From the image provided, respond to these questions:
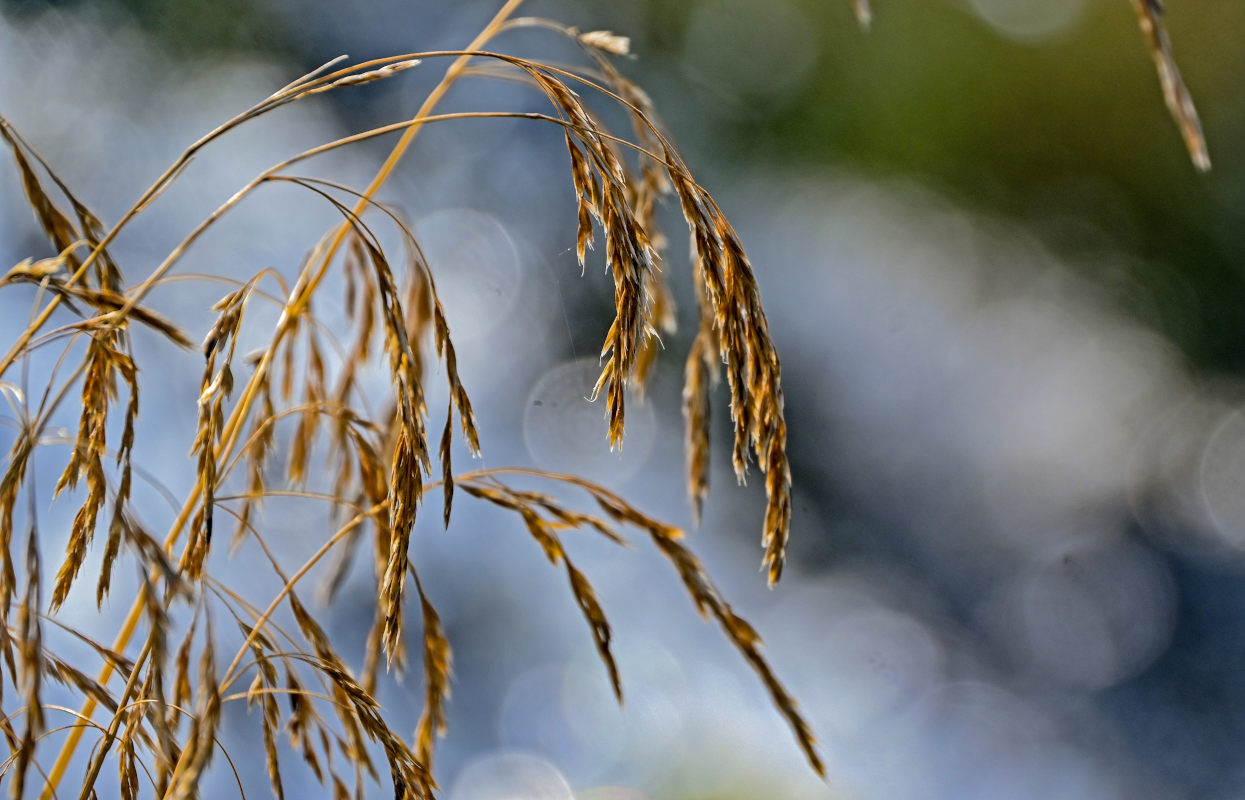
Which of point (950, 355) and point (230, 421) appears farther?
point (950, 355)

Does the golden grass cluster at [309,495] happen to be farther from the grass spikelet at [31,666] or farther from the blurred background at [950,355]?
the blurred background at [950,355]

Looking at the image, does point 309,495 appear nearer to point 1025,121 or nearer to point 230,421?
point 230,421

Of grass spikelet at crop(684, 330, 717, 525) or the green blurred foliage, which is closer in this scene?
grass spikelet at crop(684, 330, 717, 525)

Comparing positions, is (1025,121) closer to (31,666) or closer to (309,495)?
(309,495)

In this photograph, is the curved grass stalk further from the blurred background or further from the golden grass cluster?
the blurred background

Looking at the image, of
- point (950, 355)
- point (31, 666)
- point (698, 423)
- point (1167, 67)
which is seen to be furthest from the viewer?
point (950, 355)

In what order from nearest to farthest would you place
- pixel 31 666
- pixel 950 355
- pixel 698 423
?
pixel 31 666 → pixel 698 423 → pixel 950 355

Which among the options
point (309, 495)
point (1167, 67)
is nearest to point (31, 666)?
point (309, 495)

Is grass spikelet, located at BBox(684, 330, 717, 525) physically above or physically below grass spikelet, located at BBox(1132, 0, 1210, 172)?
below

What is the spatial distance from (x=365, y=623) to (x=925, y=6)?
8.57ft

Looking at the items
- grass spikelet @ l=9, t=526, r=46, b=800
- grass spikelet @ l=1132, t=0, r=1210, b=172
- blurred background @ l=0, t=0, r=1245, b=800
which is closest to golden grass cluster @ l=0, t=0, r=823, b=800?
grass spikelet @ l=9, t=526, r=46, b=800

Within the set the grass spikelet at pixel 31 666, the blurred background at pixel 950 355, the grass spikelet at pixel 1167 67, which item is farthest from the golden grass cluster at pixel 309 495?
the blurred background at pixel 950 355

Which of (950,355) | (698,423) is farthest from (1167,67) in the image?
(950,355)

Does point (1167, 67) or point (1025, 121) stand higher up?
point (1167, 67)
